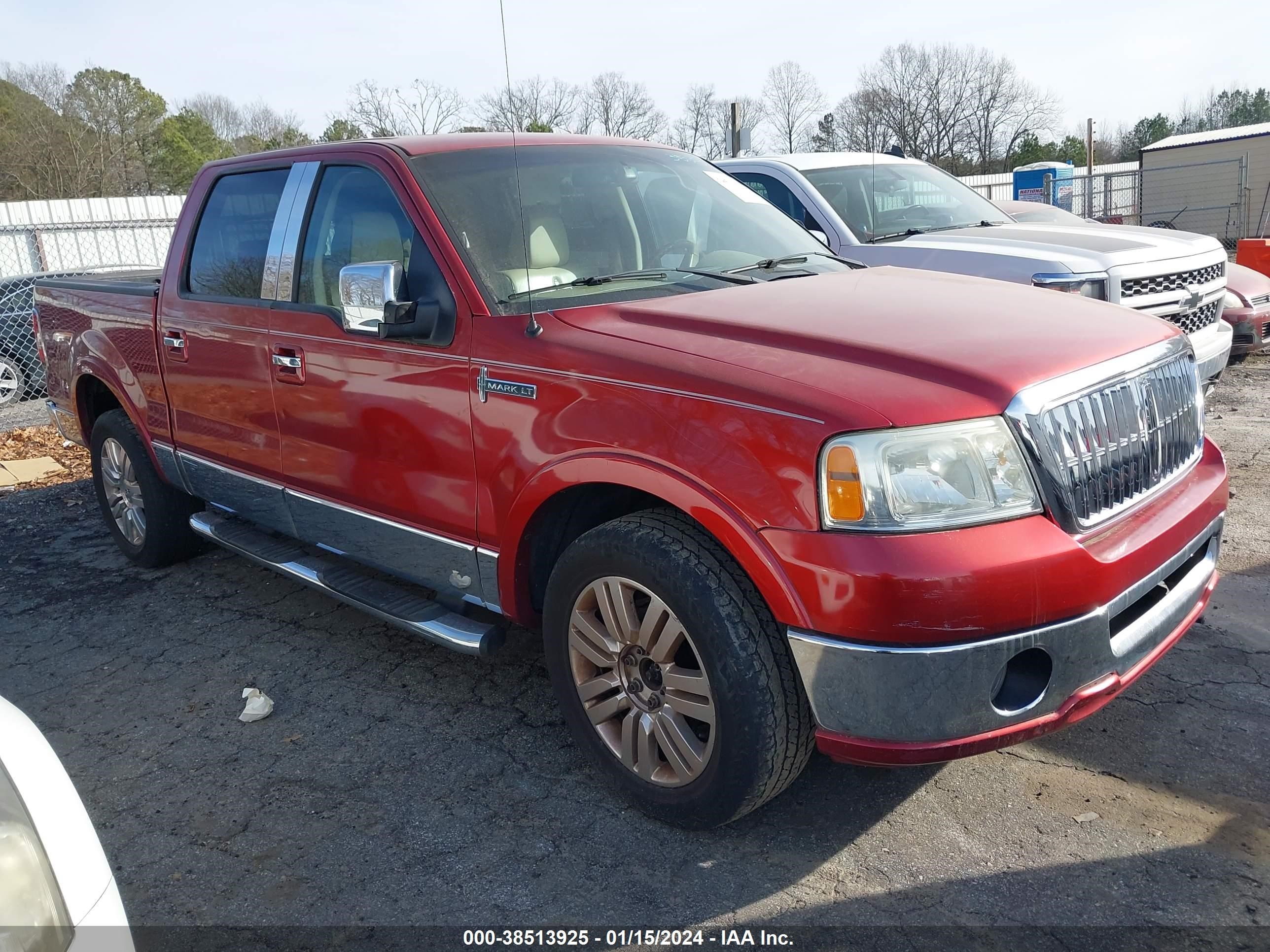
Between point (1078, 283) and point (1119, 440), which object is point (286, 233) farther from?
point (1078, 283)

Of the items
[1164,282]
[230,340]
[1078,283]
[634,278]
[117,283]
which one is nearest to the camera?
[634,278]

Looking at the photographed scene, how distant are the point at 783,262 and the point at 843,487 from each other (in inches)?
65.4

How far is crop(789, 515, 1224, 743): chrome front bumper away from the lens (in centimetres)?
232

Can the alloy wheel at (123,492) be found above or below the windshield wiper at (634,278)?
below

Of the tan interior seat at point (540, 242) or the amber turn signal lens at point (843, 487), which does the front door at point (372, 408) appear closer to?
the tan interior seat at point (540, 242)

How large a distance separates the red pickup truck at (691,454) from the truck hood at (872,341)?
0.5 inches

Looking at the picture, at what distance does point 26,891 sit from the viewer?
1544 mm

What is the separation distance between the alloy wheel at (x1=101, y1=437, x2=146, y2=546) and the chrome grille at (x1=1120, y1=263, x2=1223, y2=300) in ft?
18.6

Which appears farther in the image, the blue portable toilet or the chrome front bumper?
the blue portable toilet

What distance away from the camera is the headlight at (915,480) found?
7.68 ft

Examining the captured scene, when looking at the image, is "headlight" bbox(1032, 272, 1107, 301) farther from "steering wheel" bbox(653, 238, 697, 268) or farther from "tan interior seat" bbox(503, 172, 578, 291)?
"tan interior seat" bbox(503, 172, 578, 291)

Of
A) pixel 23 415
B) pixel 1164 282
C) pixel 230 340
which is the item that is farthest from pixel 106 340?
pixel 23 415

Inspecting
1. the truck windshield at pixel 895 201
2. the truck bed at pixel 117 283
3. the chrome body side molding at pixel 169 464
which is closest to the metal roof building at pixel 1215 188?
the truck windshield at pixel 895 201

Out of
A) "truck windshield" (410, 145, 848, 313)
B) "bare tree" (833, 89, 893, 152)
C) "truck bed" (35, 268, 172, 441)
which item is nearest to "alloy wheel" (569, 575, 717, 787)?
"truck windshield" (410, 145, 848, 313)
